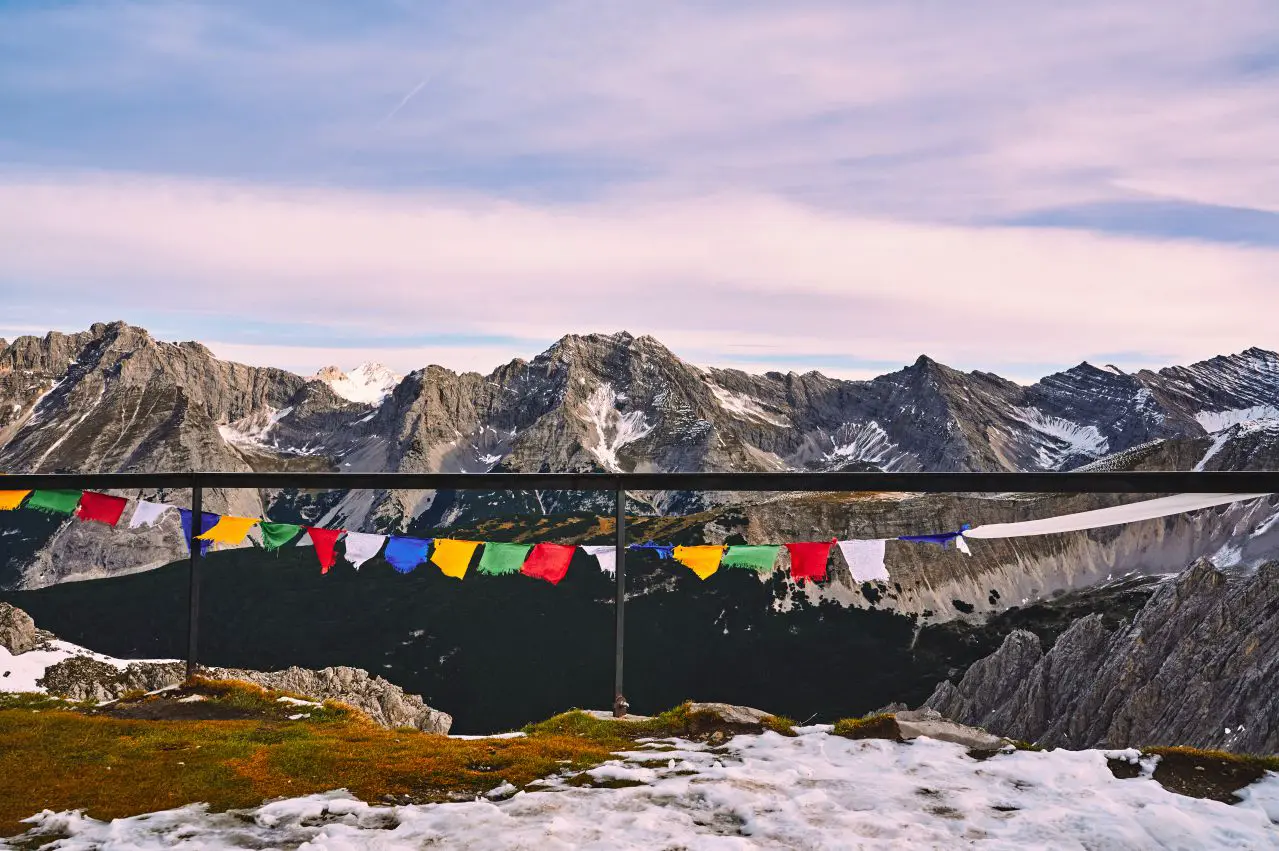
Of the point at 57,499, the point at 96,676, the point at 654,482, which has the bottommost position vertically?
the point at 96,676

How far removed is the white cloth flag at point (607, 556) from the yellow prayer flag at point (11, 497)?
692 cm

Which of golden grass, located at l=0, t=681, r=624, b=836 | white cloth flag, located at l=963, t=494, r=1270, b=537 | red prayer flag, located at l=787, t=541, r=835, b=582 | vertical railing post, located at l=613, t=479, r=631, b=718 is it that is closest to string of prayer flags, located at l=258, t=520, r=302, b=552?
golden grass, located at l=0, t=681, r=624, b=836

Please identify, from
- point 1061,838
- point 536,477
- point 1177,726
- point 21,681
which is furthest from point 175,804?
point 21,681

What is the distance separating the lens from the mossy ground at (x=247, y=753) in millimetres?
6699

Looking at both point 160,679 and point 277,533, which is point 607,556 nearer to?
point 277,533

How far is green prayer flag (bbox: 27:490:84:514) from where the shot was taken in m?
11.1

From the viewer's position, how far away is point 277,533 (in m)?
11.8

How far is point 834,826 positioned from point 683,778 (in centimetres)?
136

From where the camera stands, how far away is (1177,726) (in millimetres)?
147000

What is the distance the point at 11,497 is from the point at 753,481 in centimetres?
926

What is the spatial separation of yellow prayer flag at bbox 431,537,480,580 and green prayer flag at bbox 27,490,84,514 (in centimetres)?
442

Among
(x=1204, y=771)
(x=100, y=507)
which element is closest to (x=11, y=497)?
(x=100, y=507)

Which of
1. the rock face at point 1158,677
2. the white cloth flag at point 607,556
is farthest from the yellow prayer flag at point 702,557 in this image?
the rock face at point 1158,677

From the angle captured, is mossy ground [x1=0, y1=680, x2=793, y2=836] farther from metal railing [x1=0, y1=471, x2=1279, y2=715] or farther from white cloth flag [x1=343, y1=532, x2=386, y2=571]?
white cloth flag [x1=343, y1=532, x2=386, y2=571]
